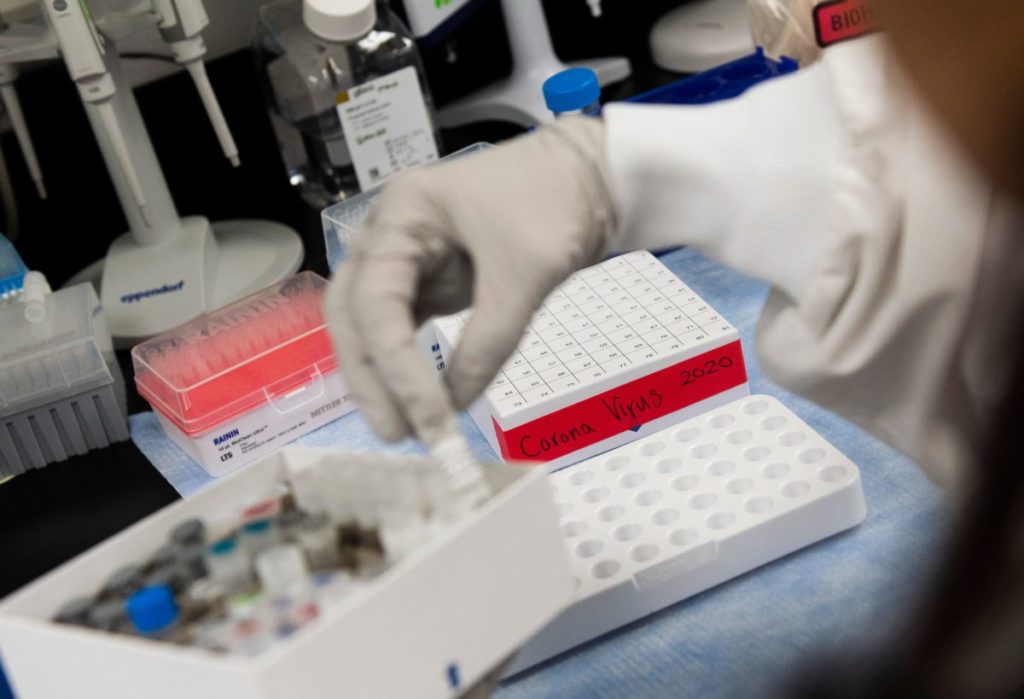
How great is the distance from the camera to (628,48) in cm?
182

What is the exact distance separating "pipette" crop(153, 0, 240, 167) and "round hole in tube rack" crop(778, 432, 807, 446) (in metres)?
0.73

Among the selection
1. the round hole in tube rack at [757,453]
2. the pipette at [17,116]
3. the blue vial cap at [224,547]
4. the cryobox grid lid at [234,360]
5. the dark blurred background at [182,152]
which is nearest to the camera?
the blue vial cap at [224,547]

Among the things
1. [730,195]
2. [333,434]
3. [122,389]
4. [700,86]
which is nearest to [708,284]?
[700,86]

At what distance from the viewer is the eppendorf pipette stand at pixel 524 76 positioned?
1.66m

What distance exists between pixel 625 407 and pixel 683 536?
201 mm

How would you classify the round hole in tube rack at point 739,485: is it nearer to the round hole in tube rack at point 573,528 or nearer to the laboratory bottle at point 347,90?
the round hole in tube rack at point 573,528

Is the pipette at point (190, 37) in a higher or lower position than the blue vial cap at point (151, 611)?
higher

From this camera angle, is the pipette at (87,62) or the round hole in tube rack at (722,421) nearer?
the round hole in tube rack at (722,421)

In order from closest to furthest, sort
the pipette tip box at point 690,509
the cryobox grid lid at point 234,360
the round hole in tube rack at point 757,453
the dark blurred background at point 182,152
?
the pipette tip box at point 690,509 → the round hole in tube rack at point 757,453 → the cryobox grid lid at point 234,360 → the dark blurred background at point 182,152

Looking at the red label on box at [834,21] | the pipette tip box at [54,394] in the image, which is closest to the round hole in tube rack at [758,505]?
the red label on box at [834,21]

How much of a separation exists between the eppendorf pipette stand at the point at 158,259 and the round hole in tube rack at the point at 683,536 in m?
0.69

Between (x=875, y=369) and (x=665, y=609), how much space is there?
0.26 meters

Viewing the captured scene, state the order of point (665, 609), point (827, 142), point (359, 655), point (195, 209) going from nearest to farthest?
point (359, 655), point (827, 142), point (665, 609), point (195, 209)

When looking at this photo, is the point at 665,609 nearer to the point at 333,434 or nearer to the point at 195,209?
the point at 333,434
